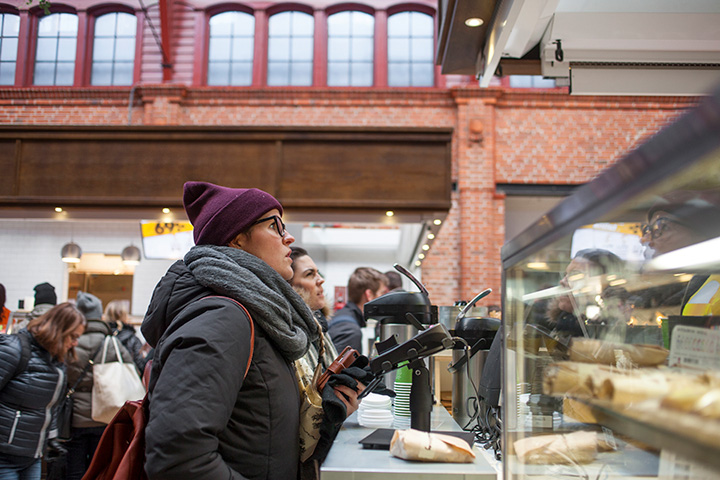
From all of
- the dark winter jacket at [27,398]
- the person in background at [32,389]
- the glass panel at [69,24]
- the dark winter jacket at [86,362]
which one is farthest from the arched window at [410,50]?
the dark winter jacket at [27,398]

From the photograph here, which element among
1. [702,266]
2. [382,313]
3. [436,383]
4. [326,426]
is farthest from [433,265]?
[702,266]

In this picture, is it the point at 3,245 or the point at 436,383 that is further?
the point at 3,245

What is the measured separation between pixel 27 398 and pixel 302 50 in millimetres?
6559

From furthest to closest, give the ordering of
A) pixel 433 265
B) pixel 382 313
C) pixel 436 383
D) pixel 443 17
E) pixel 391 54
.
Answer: pixel 391 54 → pixel 433 265 → pixel 436 383 → pixel 443 17 → pixel 382 313

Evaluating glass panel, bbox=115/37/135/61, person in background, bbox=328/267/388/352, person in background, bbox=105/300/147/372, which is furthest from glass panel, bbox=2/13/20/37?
person in background, bbox=328/267/388/352

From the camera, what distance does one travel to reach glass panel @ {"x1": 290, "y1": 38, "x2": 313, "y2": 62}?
8.52m

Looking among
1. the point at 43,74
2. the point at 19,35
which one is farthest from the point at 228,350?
the point at 43,74

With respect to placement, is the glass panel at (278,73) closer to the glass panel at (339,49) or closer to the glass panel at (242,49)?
the glass panel at (242,49)

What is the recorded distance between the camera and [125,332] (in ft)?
15.4

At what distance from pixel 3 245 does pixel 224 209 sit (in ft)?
22.4

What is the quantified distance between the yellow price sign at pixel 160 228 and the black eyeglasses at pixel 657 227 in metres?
5.32

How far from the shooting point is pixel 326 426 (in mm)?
1576

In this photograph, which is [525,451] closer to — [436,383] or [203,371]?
[203,371]

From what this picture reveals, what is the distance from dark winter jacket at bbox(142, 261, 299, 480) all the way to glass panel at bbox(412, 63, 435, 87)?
24.3 feet
